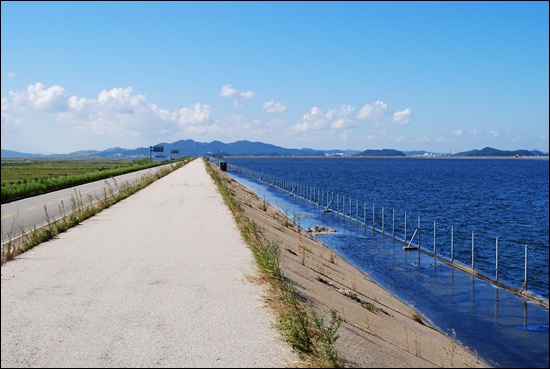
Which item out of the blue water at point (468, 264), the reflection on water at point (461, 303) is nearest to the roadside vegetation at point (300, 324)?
the blue water at point (468, 264)

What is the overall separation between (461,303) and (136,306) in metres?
10.5

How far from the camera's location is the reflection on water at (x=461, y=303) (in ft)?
35.9

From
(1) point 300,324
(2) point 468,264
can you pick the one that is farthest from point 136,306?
(2) point 468,264

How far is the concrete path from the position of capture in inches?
233

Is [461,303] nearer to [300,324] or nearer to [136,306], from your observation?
[300,324]

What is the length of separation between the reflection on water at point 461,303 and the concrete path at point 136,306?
559cm

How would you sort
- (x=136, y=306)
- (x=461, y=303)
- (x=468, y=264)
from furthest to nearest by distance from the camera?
1. (x=468, y=264)
2. (x=461, y=303)
3. (x=136, y=306)

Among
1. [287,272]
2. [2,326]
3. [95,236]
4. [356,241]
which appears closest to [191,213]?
[95,236]

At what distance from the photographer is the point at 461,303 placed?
1473 cm

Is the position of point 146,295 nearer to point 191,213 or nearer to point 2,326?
point 2,326

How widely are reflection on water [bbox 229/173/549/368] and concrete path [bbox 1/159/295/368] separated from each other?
5.59 meters

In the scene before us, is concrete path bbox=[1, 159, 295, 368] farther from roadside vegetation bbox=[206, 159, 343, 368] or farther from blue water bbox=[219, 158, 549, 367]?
blue water bbox=[219, 158, 549, 367]

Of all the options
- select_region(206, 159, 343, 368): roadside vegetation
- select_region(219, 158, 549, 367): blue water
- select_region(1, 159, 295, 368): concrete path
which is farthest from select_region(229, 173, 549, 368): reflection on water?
select_region(1, 159, 295, 368): concrete path

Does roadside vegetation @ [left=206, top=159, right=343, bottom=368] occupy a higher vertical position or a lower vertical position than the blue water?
higher
